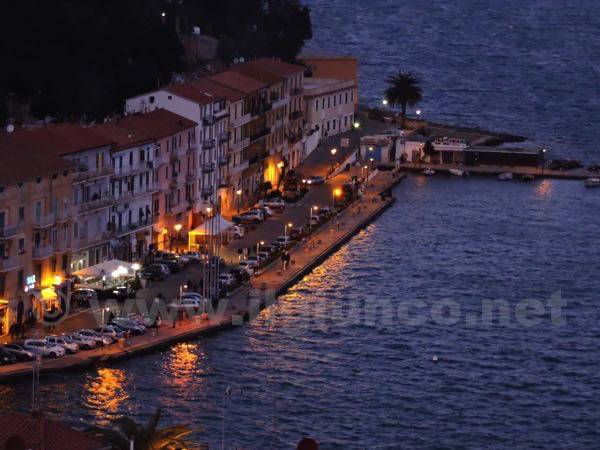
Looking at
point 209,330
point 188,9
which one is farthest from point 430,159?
point 209,330

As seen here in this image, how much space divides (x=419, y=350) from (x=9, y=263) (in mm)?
12433

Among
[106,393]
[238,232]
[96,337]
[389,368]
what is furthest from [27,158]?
[238,232]

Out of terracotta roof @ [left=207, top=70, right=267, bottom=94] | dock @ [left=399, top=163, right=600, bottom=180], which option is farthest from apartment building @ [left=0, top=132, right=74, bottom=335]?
dock @ [left=399, top=163, right=600, bottom=180]

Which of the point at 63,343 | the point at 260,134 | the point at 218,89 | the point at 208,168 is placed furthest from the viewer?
the point at 260,134

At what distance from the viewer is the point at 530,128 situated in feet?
422

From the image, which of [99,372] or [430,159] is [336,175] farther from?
[99,372]

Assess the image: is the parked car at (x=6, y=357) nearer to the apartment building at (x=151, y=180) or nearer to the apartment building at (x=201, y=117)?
the apartment building at (x=151, y=180)

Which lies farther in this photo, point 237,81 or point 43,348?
point 237,81

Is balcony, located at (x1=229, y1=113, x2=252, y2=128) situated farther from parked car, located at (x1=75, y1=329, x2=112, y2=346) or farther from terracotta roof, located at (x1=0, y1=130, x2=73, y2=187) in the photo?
parked car, located at (x1=75, y1=329, x2=112, y2=346)

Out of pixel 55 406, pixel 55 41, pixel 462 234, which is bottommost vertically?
pixel 55 406

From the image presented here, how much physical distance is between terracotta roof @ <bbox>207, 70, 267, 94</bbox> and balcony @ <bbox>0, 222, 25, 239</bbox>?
2628 centimetres

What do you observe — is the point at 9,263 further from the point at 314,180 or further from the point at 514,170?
the point at 514,170

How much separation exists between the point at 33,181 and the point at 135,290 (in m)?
6.07

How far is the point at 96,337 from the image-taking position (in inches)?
2520
